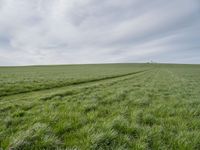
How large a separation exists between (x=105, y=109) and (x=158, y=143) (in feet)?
9.23

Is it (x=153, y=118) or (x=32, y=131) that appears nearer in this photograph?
(x=32, y=131)

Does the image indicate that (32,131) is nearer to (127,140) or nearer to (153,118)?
(127,140)

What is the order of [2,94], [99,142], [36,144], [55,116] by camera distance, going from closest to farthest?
[36,144] → [99,142] → [55,116] → [2,94]

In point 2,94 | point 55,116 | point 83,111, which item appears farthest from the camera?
point 2,94

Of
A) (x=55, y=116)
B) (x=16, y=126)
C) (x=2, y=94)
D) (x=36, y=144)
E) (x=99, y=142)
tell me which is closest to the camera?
(x=36, y=144)

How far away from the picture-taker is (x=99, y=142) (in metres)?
3.41

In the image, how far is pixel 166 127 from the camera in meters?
4.40

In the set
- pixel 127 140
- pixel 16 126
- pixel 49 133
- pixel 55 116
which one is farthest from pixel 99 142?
pixel 16 126

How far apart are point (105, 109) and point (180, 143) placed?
3.02 m

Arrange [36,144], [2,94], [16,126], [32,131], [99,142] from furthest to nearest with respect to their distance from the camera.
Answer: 1. [2,94]
2. [16,126]
3. [32,131]
4. [99,142]
5. [36,144]

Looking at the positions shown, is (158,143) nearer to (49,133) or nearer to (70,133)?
(70,133)

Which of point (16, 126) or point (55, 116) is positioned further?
point (55, 116)

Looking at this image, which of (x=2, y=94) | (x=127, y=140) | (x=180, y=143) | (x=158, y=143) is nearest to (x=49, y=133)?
(x=127, y=140)

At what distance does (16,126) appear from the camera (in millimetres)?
4191
